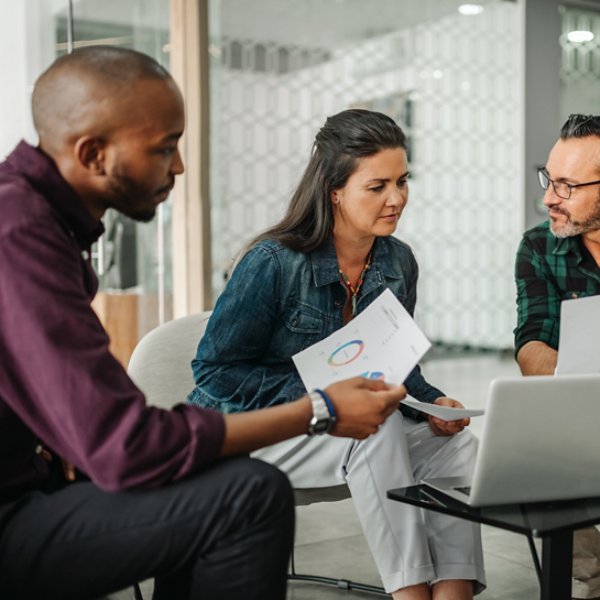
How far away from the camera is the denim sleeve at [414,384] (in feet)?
6.42

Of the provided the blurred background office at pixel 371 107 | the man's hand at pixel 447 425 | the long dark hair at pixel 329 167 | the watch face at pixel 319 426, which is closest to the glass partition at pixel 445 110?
the blurred background office at pixel 371 107

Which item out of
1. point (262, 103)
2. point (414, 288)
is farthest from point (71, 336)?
point (262, 103)

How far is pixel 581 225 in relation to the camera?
7.36ft

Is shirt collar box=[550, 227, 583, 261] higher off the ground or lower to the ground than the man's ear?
lower

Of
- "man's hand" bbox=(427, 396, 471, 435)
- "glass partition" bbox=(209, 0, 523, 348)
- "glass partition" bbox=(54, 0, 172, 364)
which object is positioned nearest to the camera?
"man's hand" bbox=(427, 396, 471, 435)

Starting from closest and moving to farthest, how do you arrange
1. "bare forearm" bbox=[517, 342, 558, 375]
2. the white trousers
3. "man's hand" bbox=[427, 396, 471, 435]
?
the white trousers, "man's hand" bbox=[427, 396, 471, 435], "bare forearm" bbox=[517, 342, 558, 375]

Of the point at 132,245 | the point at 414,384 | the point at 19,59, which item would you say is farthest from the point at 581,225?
the point at 19,59

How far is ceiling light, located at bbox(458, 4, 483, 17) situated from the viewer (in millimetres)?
6349

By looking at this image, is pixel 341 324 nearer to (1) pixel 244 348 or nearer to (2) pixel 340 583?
(1) pixel 244 348

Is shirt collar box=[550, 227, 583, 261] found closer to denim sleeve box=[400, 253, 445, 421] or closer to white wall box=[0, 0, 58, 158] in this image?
denim sleeve box=[400, 253, 445, 421]

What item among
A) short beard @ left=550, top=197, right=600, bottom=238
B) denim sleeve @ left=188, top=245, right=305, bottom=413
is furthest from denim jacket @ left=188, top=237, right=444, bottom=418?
short beard @ left=550, top=197, right=600, bottom=238

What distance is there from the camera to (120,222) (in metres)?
4.00

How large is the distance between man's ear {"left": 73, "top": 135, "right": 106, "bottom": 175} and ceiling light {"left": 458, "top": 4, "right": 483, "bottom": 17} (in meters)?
5.65

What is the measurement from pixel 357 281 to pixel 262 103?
3.35 meters
